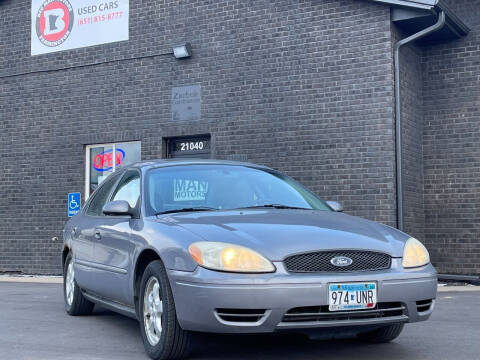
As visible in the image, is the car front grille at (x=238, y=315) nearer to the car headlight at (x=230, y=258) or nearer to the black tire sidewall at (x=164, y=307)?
the car headlight at (x=230, y=258)

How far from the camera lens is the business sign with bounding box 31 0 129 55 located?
14625 millimetres

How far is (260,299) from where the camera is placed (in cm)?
470

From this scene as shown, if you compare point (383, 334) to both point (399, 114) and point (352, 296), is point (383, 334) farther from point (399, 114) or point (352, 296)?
point (399, 114)

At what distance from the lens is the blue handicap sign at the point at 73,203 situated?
14.4 metres

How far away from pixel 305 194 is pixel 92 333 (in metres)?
2.22

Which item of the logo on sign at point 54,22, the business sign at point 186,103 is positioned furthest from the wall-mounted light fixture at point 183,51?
the logo on sign at point 54,22

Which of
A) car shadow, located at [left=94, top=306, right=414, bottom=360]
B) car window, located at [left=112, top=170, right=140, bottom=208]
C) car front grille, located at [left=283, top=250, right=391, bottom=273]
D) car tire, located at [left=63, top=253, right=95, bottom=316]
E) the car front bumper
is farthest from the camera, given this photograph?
car tire, located at [left=63, top=253, right=95, bottom=316]

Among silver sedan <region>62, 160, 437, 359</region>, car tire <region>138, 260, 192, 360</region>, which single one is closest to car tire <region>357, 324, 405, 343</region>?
silver sedan <region>62, 160, 437, 359</region>

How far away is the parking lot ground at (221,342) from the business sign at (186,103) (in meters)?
6.02

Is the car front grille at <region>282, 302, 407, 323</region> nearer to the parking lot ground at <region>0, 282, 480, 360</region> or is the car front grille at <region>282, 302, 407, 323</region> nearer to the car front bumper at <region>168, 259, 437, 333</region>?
the car front bumper at <region>168, 259, 437, 333</region>

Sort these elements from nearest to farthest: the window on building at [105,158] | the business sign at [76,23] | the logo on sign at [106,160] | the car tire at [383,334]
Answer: the car tire at [383,334] < the window on building at [105,158] < the logo on sign at [106,160] < the business sign at [76,23]

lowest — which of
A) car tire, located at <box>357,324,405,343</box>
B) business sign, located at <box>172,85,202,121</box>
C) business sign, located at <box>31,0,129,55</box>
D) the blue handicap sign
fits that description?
car tire, located at <box>357,324,405,343</box>

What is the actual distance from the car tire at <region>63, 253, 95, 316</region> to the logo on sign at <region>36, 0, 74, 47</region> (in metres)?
8.16

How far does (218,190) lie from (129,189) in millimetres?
941
